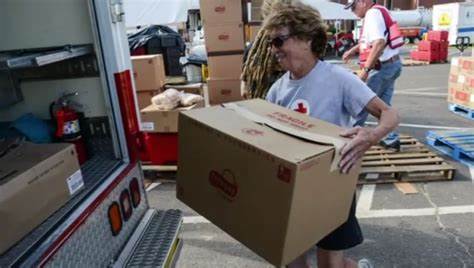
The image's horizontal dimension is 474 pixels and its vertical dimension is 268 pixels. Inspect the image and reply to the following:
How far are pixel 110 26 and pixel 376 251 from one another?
100 inches

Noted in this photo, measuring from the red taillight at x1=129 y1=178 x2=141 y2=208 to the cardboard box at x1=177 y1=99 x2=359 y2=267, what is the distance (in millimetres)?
574

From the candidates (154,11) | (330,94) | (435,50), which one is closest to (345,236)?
(330,94)

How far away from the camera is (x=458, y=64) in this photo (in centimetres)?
664

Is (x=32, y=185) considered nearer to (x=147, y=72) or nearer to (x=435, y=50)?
(x=147, y=72)

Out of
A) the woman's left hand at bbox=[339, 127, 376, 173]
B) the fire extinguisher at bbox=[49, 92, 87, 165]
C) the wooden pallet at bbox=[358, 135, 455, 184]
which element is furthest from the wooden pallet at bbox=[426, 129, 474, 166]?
the fire extinguisher at bbox=[49, 92, 87, 165]

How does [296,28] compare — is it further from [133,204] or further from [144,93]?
[144,93]

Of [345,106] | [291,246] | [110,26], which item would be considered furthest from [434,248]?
[110,26]

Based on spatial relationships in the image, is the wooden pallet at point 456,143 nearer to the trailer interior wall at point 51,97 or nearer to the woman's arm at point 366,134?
the woman's arm at point 366,134

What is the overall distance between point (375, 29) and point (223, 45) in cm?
257

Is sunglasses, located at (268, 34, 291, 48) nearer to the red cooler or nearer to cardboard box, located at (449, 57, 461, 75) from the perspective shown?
the red cooler

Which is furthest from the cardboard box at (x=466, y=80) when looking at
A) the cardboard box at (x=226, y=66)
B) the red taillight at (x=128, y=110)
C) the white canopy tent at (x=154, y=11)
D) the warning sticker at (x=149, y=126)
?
the white canopy tent at (x=154, y=11)

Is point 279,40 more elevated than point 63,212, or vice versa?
point 279,40

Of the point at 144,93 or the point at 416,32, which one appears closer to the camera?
the point at 144,93

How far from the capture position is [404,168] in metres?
4.43
